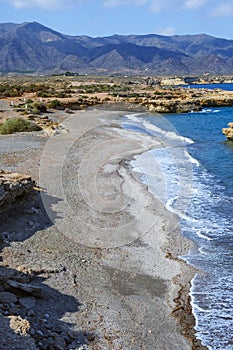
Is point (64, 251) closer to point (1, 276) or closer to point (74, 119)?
point (1, 276)

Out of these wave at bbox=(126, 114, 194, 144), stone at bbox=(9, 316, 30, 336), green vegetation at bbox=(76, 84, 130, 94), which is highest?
green vegetation at bbox=(76, 84, 130, 94)

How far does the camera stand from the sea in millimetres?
9008

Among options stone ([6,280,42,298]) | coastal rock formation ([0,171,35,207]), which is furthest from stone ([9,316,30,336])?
coastal rock formation ([0,171,35,207])

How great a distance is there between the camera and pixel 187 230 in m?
13.6

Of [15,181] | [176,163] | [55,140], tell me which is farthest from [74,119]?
[15,181]

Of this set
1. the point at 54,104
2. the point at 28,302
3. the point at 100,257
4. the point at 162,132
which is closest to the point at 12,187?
the point at 100,257

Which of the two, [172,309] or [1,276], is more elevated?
[1,276]

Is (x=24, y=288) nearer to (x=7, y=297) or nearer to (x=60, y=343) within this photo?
(x=7, y=297)

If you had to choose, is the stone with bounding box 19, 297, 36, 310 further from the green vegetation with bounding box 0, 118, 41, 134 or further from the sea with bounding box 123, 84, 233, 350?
the green vegetation with bounding box 0, 118, 41, 134

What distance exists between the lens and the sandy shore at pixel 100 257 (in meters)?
8.25

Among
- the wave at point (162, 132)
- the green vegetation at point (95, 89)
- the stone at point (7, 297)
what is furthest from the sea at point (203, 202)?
the green vegetation at point (95, 89)

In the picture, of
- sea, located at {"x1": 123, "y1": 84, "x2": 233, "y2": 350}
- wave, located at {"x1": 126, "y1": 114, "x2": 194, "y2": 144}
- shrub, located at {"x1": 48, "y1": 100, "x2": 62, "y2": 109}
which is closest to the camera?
sea, located at {"x1": 123, "y1": 84, "x2": 233, "y2": 350}

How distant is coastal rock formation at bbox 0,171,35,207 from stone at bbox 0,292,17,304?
175 inches

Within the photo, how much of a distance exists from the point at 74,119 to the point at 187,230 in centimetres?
2835
